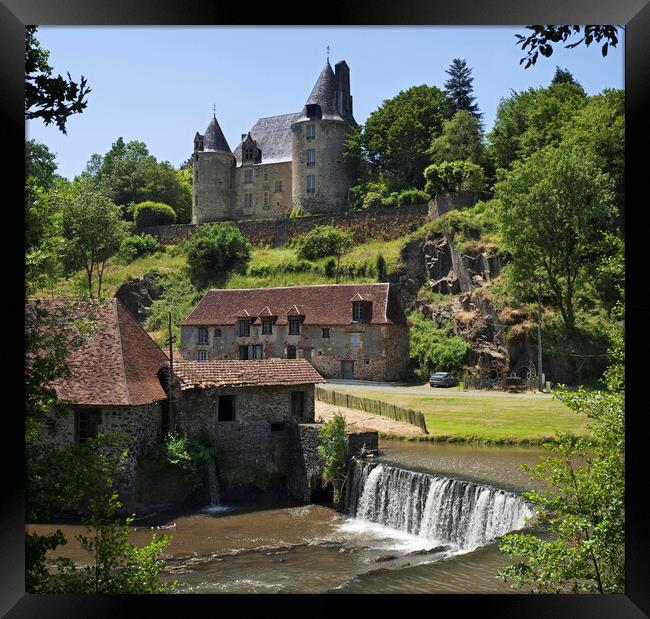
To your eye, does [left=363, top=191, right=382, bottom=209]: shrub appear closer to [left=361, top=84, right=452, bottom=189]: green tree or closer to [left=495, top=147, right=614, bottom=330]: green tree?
[left=361, top=84, right=452, bottom=189]: green tree

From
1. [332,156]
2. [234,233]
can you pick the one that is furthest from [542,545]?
[332,156]

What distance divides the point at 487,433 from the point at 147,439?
922 cm

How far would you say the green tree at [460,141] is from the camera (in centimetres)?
3862

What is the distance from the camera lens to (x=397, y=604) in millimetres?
5273

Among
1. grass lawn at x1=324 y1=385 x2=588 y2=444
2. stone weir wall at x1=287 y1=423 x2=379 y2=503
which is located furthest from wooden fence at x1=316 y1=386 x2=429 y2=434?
stone weir wall at x1=287 y1=423 x2=379 y2=503

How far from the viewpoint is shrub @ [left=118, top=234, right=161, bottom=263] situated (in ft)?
129

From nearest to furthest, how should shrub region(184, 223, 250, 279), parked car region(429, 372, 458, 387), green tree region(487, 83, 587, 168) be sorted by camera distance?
parked car region(429, 372, 458, 387) → green tree region(487, 83, 587, 168) → shrub region(184, 223, 250, 279)

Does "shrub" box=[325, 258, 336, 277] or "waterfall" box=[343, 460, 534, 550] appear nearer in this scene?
"waterfall" box=[343, 460, 534, 550]

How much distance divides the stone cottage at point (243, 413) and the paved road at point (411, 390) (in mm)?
5901

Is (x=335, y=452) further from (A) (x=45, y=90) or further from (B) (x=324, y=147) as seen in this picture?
(B) (x=324, y=147)

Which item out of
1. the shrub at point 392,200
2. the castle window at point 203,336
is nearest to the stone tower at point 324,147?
the shrub at point 392,200

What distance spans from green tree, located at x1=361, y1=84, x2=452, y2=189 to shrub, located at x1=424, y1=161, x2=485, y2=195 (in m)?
2.69
